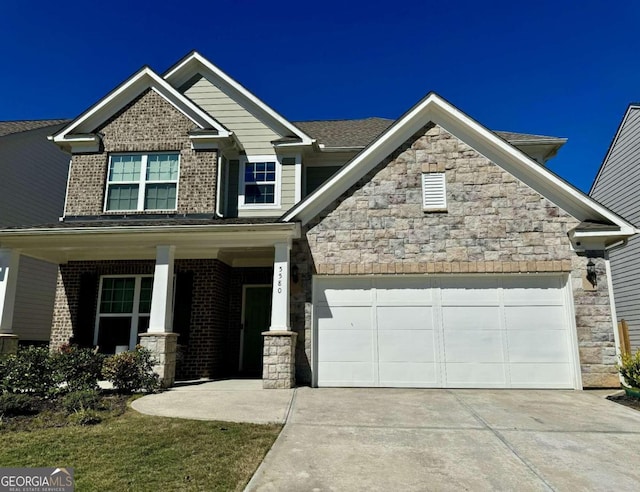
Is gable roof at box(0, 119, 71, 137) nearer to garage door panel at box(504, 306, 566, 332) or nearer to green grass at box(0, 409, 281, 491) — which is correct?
green grass at box(0, 409, 281, 491)

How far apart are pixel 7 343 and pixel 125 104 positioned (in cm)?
684

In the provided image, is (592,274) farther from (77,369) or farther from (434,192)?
(77,369)

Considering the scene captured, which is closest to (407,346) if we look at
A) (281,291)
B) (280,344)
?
(280,344)

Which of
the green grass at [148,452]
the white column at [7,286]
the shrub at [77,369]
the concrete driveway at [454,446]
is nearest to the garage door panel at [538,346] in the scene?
the concrete driveway at [454,446]

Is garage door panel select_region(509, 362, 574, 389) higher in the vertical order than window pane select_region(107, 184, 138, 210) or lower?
lower

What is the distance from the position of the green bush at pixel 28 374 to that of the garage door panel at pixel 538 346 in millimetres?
9098

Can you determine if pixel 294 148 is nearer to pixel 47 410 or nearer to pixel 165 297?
pixel 165 297

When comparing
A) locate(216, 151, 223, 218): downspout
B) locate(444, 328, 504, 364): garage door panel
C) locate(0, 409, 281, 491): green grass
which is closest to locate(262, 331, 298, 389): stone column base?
locate(0, 409, 281, 491): green grass

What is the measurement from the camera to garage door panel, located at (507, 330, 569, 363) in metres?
→ 9.33

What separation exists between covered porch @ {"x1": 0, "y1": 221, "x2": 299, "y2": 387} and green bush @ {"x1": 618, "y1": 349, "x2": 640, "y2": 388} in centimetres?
633

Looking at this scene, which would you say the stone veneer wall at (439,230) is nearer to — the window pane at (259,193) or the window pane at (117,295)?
the window pane at (259,193)

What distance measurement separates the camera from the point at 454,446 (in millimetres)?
5168

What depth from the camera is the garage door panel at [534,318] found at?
9.45 metres

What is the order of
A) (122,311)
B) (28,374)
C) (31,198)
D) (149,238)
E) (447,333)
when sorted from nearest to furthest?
(28,374), (447,333), (149,238), (122,311), (31,198)
